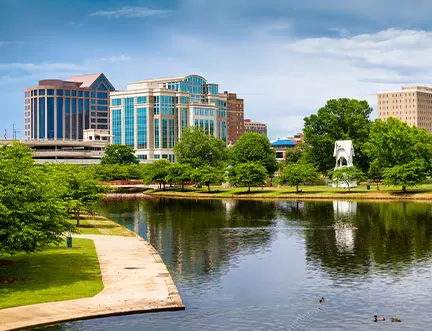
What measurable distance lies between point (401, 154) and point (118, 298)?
103331 millimetres

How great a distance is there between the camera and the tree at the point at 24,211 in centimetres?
3956

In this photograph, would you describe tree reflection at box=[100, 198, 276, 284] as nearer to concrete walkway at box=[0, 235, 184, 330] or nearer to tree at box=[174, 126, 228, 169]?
concrete walkway at box=[0, 235, 184, 330]

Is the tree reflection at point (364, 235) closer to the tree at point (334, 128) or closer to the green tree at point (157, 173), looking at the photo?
the tree at point (334, 128)

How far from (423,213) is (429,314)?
58.7 m

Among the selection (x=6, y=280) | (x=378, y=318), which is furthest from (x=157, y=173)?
(x=378, y=318)

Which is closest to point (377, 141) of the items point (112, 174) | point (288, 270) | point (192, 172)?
point (192, 172)

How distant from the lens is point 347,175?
138 m

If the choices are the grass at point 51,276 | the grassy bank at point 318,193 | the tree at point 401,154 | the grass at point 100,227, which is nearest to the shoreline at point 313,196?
the grassy bank at point 318,193

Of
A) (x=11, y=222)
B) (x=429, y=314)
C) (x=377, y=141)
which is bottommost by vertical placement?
(x=429, y=314)

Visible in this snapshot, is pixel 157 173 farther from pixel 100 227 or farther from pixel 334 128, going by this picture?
pixel 100 227

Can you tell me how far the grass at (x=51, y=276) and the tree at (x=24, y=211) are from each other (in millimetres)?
1962

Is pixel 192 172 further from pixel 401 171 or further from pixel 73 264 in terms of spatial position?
pixel 73 264

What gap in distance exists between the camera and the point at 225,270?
49469 millimetres

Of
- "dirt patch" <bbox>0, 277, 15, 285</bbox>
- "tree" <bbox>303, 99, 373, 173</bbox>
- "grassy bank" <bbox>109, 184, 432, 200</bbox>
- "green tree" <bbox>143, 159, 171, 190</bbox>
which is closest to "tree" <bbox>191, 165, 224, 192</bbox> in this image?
"grassy bank" <bbox>109, 184, 432, 200</bbox>
